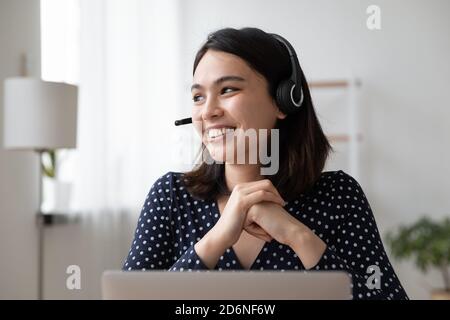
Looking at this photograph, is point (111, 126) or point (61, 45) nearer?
point (61, 45)

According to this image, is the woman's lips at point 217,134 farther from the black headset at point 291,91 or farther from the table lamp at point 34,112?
the table lamp at point 34,112

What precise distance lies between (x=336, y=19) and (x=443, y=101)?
807mm

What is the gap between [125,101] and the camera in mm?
3285

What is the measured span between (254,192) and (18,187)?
178 cm

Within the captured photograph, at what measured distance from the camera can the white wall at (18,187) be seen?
255 cm

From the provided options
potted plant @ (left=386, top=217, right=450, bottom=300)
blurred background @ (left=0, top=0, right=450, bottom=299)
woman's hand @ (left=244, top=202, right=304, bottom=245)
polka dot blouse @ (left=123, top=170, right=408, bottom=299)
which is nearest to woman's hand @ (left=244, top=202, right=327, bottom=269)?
woman's hand @ (left=244, top=202, right=304, bottom=245)

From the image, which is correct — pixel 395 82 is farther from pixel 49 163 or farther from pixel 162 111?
pixel 49 163

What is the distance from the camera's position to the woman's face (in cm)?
121

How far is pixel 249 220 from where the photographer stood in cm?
113

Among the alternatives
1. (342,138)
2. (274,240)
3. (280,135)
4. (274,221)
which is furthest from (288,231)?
(342,138)

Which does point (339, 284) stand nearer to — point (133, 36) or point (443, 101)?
point (133, 36)

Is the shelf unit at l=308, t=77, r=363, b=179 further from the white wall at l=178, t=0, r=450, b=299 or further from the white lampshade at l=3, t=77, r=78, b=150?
the white lampshade at l=3, t=77, r=78, b=150

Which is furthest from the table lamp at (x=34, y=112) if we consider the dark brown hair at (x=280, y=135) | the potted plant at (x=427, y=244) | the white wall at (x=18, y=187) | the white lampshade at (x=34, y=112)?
the potted plant at (x=427, y=244)

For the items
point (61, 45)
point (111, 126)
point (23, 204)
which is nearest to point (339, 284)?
point (23, 204)
